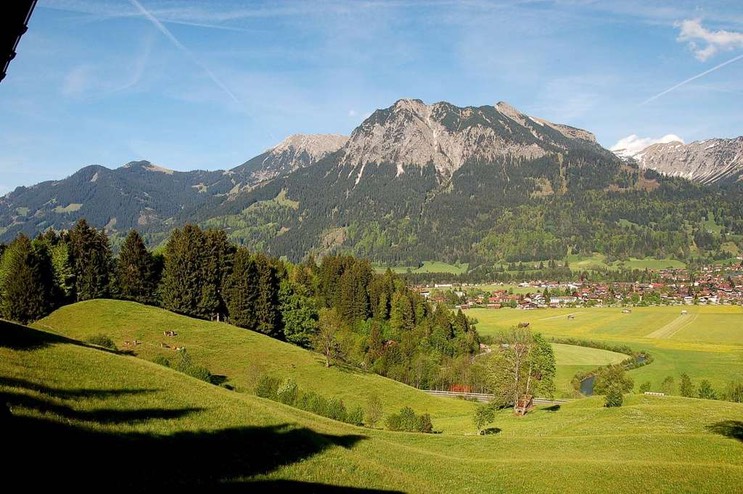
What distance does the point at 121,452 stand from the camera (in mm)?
15562

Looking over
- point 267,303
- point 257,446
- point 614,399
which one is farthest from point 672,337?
point 257,446

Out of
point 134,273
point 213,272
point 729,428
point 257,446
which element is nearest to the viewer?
point 257,446

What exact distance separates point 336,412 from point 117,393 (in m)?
29.8

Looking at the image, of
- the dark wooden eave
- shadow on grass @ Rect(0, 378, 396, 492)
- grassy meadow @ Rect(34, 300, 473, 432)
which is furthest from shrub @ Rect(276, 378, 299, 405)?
the dark wooden eave

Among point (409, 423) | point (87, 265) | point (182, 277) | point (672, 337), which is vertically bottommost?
point (672, 337)

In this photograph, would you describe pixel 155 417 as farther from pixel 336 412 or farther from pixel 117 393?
pixel 336 412

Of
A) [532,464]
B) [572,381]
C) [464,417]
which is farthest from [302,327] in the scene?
[532,464]

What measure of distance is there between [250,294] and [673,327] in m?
159

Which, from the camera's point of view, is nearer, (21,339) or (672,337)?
(21,339)

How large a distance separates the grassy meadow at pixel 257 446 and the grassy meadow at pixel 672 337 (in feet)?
244

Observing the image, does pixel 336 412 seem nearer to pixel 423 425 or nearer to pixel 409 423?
pixel 409 423

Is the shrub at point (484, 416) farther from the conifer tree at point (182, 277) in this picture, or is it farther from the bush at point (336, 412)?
the conifer tree at point (182, 277)

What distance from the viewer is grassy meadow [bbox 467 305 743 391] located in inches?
4296

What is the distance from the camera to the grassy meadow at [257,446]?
47.8 feet
